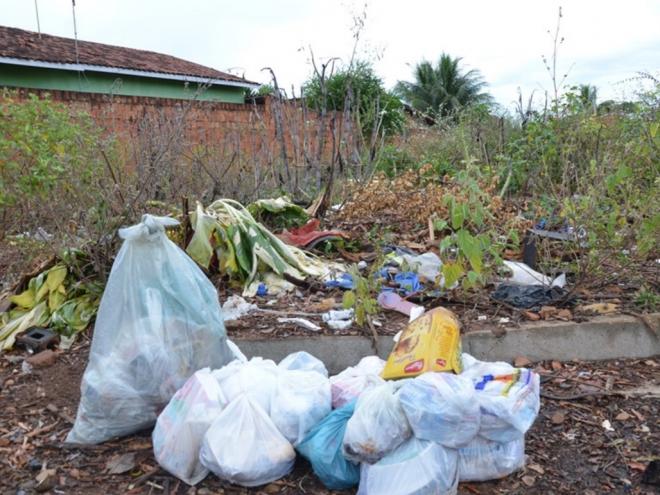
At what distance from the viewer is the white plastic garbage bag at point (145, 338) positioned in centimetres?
255

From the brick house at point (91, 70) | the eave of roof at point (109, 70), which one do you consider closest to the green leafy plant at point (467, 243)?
the eave of roof at point (109, 70)

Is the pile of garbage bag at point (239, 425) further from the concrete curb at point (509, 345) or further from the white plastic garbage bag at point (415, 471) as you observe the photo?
the concrete curb at point (509, 345)

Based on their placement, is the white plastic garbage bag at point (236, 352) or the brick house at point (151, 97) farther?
the brick house at point (151, 97)

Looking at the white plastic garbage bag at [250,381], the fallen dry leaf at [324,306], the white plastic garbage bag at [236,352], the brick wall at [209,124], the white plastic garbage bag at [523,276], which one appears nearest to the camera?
the white plastic garbage bag at [250,381]

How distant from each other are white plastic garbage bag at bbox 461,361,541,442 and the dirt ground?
23 cm

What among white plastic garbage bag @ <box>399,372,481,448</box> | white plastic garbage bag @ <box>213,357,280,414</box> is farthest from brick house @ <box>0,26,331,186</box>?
white plastic garbage bag @ <box>399,372,481,448</box>

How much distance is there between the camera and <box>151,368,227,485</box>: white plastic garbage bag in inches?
89.8

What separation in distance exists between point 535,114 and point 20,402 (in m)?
5.75

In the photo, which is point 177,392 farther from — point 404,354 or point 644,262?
point 644,262

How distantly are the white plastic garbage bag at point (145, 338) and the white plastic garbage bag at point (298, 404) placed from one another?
0.46 metres

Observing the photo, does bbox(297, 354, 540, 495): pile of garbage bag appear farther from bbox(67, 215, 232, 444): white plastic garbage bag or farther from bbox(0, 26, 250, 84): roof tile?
bbox(0, 26, 250, 84): roof tile

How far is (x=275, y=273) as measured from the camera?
4066 mm

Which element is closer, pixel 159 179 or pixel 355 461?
pixel 355 461

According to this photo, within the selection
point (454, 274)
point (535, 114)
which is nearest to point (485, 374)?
point (454, 274)
